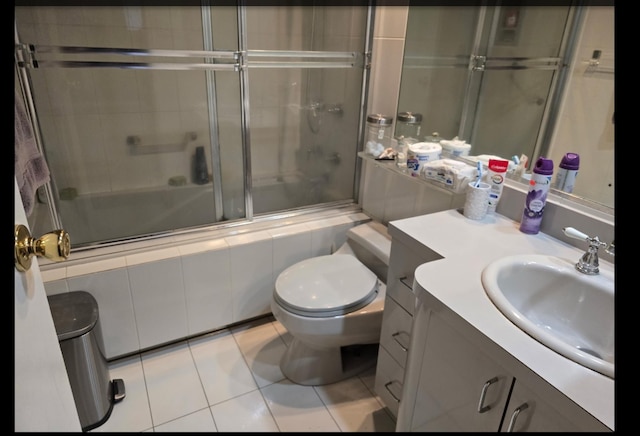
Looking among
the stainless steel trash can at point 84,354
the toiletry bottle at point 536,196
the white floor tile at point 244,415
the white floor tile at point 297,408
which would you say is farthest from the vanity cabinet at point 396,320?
the stainless steel trash can at point 84,354

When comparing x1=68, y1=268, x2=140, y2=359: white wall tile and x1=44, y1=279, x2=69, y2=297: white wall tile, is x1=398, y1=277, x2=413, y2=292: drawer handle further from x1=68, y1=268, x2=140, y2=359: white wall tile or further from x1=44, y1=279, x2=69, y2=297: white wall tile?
x1=44, y1=279, x2=69, y2=297: white wall tile

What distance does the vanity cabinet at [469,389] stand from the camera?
72cm

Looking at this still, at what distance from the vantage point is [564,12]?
1.39 m

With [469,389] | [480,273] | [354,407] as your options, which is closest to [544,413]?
[469,389]

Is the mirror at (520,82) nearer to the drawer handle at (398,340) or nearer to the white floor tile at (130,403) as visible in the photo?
the drawer handle at (398,340)

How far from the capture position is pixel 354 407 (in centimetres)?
160

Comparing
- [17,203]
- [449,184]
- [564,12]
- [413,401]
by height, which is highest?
[564,12]

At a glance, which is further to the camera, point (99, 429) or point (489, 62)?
point (489, 62)

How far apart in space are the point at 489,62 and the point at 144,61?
4.66 feet

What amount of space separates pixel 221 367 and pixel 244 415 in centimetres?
28

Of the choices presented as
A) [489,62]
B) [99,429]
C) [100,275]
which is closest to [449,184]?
[489,62]

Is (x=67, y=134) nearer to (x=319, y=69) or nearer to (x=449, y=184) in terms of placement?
(x=319, y=69)

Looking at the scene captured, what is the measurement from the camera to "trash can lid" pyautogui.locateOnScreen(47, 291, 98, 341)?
4.50 feet

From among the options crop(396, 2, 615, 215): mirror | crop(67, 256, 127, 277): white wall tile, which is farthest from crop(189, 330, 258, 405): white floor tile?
crop(396, 2, 615, 215): mirror
